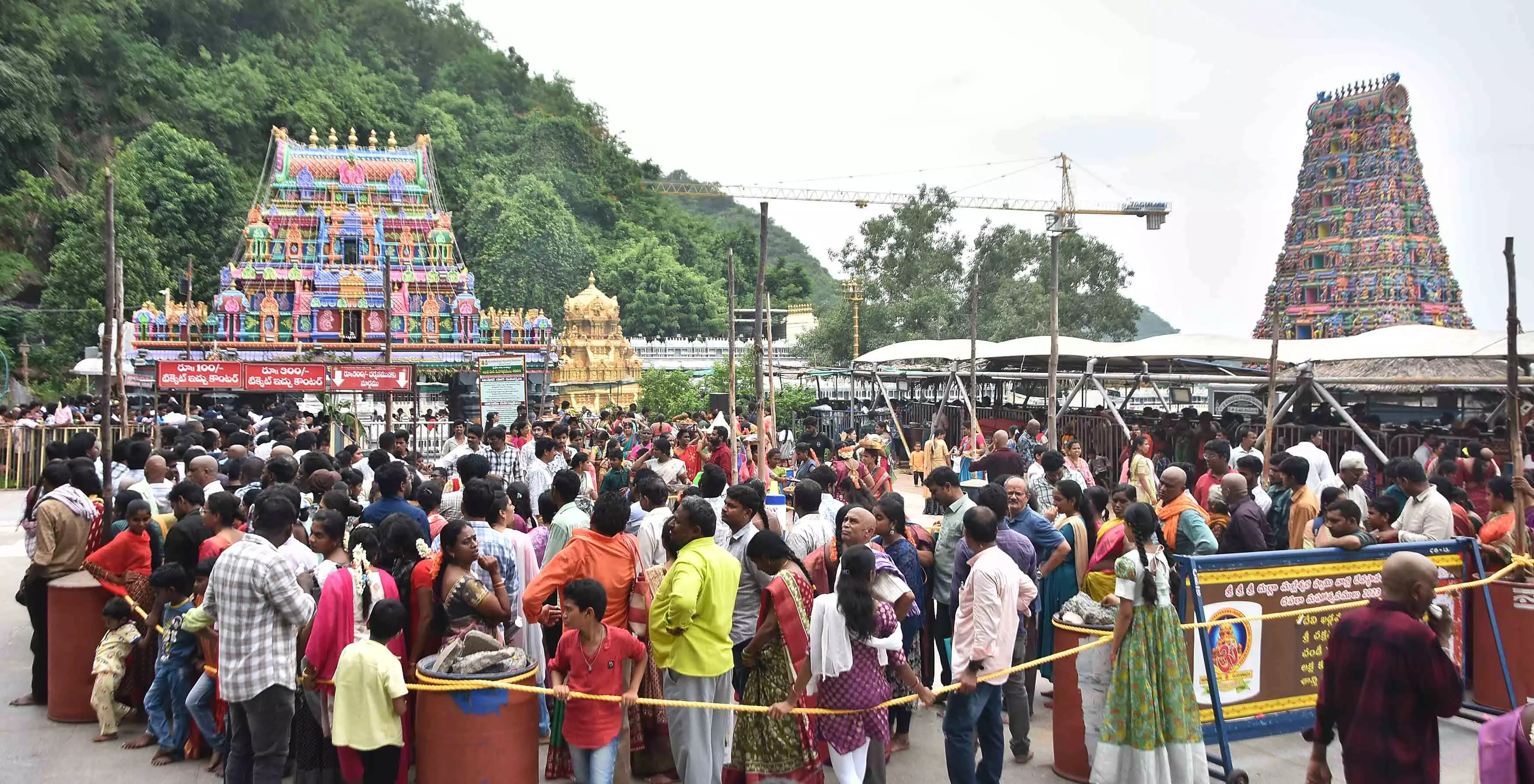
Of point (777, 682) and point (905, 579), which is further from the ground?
point (905, 579)

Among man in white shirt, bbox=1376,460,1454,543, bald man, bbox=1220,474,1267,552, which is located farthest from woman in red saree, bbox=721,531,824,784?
man in white shirt, bbox=1376,460,1454,543

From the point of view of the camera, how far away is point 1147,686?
498cm

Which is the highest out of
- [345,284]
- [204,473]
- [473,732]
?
[345,284]

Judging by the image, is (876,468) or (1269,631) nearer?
(1269,631)

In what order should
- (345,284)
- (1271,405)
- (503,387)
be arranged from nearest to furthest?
(1271,405), (503,387), (345,284)

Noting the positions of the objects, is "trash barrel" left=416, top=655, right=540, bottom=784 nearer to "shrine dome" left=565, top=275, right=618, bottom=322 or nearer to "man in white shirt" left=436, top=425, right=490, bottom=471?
"man in white shirt" left=436, top=425, right=490, bottom=471

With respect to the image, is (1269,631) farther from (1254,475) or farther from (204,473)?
(204,473)

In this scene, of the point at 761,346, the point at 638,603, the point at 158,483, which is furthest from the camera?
the point at 761,346

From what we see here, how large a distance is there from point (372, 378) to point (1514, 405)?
13318 millimetres

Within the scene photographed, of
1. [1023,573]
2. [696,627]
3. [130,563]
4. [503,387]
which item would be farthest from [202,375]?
[1023,573]

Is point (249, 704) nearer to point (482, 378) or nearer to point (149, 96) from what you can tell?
point (482, 378)

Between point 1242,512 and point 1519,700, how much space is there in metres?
1.89

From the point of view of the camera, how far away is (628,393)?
33781 millimetres

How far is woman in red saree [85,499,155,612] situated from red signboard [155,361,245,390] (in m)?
10.6
